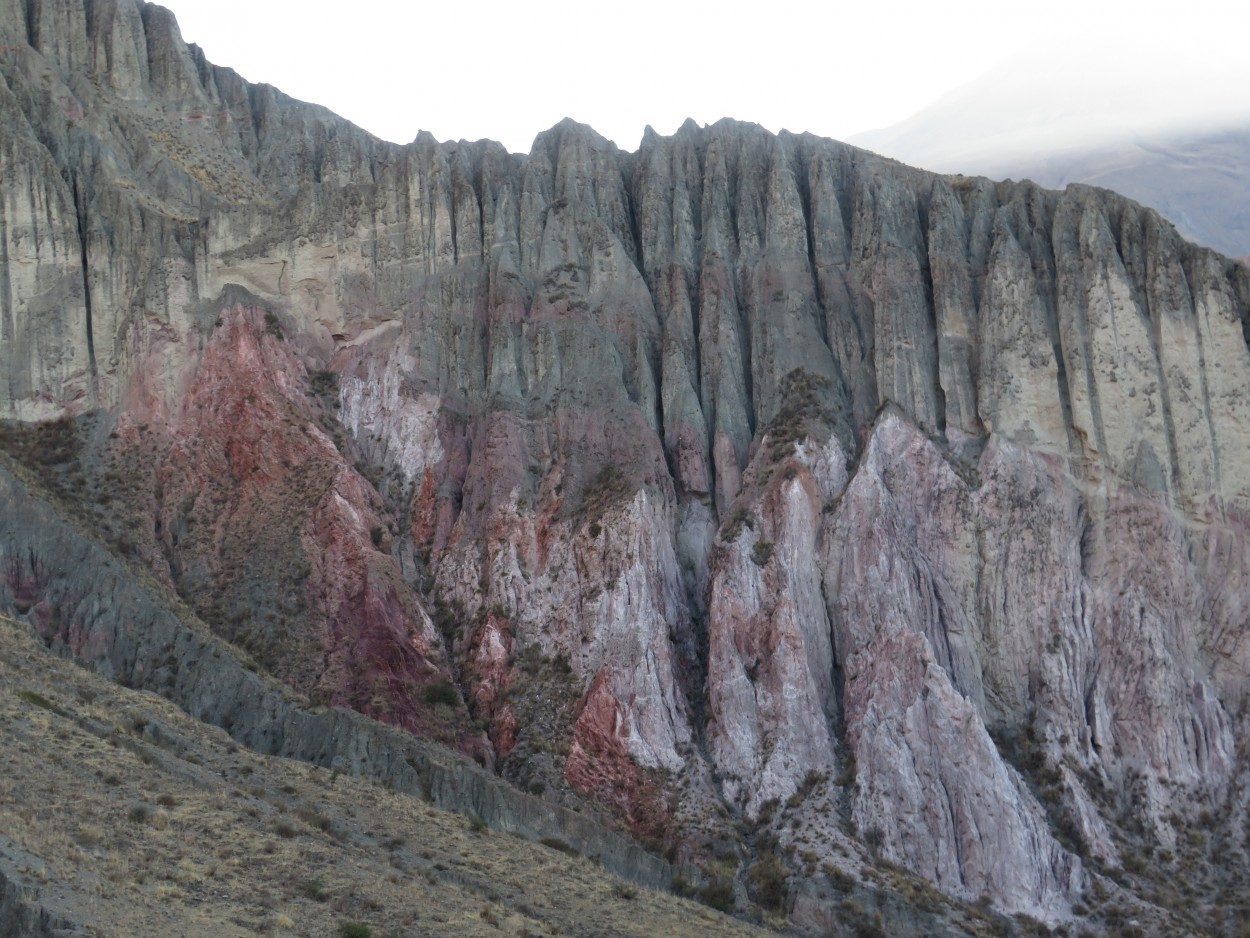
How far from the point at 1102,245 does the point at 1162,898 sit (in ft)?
82.1

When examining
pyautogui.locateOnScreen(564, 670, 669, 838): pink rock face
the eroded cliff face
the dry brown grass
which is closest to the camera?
the dry brown grass

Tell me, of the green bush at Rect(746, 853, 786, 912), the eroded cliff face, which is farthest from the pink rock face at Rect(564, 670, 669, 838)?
the green bush at Rect(746, 853, 786, 912)

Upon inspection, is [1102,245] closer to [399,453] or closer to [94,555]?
[399,453]

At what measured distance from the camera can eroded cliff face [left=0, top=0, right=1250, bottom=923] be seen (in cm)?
6344

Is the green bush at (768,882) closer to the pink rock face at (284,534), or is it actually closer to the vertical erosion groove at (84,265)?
the pink rock face at (284,534)

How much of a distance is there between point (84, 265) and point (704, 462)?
2645 centimetres

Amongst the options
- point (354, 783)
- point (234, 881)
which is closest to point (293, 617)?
point (354, 783)

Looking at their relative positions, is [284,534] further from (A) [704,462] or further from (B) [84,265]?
(B) [84,265]

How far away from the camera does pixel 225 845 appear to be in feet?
141

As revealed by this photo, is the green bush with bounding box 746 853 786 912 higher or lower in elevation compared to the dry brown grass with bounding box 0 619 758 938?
lower

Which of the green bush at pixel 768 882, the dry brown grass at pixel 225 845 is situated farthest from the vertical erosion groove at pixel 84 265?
the green bush at pixel 768 882

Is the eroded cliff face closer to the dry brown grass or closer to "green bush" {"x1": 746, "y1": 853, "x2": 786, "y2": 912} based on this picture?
"green bush" {"x1": 746, "y1": 853, "x2": 786, "y2": 912}

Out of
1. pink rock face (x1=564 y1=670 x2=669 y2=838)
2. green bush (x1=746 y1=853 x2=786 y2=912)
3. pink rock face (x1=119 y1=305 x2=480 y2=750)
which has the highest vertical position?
pink rock face (x1=119 y1=305 x2=480 y2=750)

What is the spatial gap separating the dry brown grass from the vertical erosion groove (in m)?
A: 20.4
